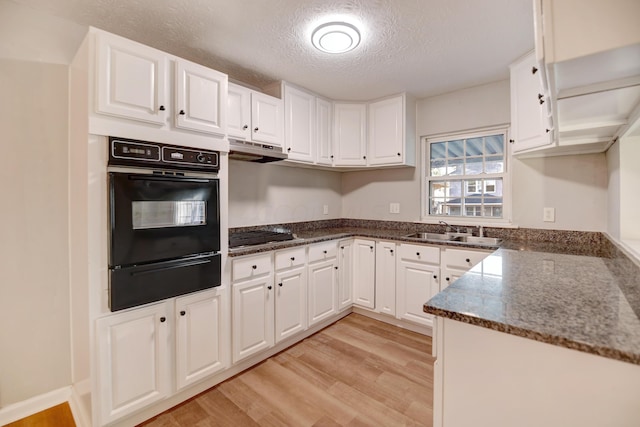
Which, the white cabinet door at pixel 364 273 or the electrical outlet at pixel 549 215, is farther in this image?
the white cabinet door at pixel 364 273

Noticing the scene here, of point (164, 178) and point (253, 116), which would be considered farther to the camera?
point (253, 116)

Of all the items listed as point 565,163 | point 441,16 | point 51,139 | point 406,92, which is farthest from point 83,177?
point 565,163

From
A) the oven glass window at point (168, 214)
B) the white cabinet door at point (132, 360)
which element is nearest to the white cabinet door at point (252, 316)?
the white cabinet door at point (132, 360)

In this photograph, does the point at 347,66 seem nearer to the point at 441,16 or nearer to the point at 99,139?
the point at 441,16

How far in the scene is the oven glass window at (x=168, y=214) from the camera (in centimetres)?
160

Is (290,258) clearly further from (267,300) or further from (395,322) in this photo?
(395,322)

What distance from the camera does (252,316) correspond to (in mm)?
2199

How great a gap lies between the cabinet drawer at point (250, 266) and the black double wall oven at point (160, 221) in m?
0.15

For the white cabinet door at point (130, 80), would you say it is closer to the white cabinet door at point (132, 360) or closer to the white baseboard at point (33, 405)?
the white cabinet door at point (132, 360)

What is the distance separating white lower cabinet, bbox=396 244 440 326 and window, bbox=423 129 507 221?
745 millimetres

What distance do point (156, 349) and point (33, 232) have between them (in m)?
1.01

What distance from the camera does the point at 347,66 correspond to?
247 centimetres

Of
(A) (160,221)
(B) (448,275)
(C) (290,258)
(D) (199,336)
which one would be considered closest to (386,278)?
(B) (448,275)

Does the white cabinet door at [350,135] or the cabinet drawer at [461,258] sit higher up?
the white cabinet door at [350,135]
